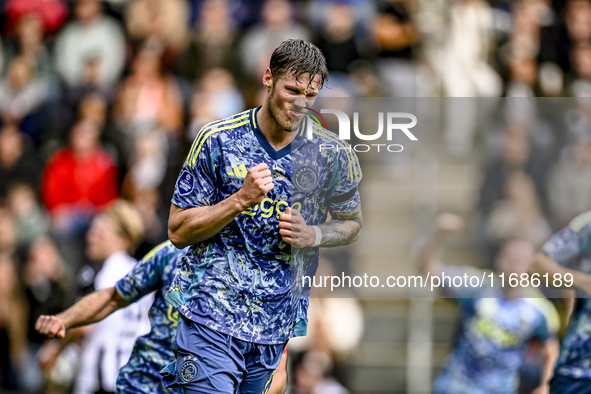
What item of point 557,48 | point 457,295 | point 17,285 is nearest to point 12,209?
point 17,285

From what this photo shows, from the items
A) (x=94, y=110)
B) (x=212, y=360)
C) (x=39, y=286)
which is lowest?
(x=39, y=286)

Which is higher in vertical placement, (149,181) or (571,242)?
(571,242)

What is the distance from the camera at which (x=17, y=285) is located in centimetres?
901

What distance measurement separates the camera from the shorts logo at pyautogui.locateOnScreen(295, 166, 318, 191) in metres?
4.00

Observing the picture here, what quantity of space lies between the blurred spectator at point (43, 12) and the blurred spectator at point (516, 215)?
6.73m

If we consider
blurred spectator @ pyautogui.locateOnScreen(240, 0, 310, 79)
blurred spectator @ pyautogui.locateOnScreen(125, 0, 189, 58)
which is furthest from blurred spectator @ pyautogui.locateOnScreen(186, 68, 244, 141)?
blurred spectator @ pyautogui.locateOnScreen(125, 0, 189, 58)

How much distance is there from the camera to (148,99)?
31.6 ft

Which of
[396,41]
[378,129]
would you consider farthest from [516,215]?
[396,41]

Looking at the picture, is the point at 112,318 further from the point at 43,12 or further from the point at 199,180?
the point at 43,12

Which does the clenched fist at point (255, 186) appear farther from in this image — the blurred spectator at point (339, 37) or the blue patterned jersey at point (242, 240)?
the blurred spectator at point (339, 37)

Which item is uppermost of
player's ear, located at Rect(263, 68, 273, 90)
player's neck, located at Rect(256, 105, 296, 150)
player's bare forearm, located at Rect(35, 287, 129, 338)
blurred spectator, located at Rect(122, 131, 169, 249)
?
player's ear, located at Rect(263, 68, 273, 90)

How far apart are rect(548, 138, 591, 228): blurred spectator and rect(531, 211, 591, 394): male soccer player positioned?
0.09 m

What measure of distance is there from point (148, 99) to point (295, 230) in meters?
6.08

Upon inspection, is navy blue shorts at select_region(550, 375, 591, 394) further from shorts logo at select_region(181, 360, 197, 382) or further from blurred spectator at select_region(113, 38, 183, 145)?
blurred spectator at select_region(113, 38, 183, 145)
